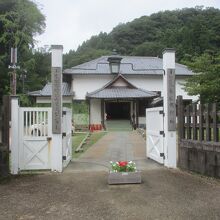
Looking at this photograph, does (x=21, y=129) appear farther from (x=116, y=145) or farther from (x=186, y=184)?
(x=116, y=145)

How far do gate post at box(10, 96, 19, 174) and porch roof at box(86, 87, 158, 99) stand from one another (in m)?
16.5

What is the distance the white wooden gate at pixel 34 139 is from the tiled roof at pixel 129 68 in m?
19.0

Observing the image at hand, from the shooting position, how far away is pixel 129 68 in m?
30.3

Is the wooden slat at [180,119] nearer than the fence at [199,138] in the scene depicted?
No

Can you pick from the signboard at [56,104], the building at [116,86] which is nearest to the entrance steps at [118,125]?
the building at [116,86]

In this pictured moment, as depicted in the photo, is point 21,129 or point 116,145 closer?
point 21,129

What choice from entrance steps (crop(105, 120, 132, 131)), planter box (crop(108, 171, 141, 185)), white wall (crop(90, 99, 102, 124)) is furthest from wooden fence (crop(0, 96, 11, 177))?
white wall (crop(90, 99, 102, 124))

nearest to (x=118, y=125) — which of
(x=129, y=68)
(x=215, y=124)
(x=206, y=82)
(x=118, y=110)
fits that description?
(x=118, y=110)

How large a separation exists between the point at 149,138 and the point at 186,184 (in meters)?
3.97

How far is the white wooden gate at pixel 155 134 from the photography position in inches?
387

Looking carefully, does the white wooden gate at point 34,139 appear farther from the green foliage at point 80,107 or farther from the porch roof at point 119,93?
the green foliage at point 80,107

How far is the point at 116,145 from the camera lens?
15133 millimetres

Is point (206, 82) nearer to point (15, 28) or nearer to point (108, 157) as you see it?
point (108, 157)

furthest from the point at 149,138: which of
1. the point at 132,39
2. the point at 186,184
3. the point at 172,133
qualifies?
the point at 132,39
